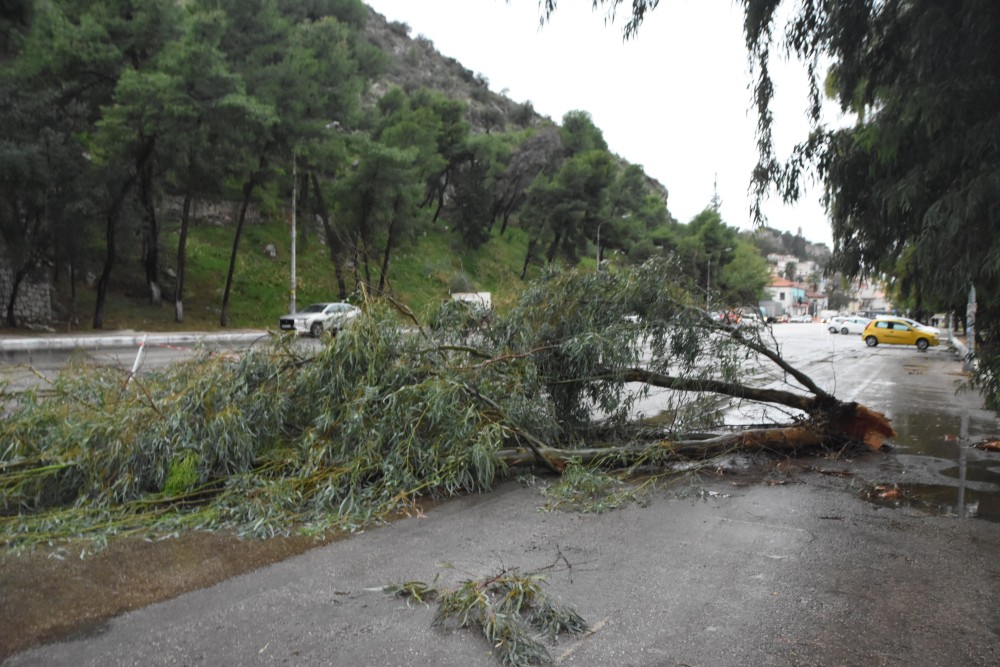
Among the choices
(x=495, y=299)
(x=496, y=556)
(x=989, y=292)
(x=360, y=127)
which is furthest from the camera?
(x=360, y=127)

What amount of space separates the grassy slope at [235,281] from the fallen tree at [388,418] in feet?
55.2

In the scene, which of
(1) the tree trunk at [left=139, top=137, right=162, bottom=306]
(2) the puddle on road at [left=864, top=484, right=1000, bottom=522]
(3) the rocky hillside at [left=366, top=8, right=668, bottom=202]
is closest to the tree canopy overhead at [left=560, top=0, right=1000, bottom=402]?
(2) the puddle on road at [left=864, top=484, right=1000, bottom=522]

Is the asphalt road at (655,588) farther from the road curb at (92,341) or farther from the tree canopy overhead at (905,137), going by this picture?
the road curb at (92,341)

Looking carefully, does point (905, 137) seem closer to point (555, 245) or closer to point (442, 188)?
point (555, 245)

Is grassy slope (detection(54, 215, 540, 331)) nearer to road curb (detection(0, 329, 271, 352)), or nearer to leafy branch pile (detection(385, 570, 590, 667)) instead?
road curb (detection(0, 329, 271, 352))

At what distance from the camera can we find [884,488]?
6.55 meters

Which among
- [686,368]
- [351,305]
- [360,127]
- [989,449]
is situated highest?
[360,127]

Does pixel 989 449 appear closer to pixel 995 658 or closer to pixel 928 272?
pixel 928 272

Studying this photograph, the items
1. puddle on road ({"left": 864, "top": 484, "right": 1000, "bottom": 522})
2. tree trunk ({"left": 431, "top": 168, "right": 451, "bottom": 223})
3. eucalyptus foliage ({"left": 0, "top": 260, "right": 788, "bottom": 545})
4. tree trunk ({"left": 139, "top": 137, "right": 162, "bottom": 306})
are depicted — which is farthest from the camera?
tree trunk ({"left": 431, "top": 168, "right": 451, "bottom": 223})

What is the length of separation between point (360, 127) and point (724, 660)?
42.1 m

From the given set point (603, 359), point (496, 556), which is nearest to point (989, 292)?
point (603, 359)

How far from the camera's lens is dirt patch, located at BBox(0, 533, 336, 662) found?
3.61 m

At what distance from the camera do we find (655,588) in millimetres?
4125

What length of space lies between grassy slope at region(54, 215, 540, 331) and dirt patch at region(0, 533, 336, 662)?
19721 millimetres
